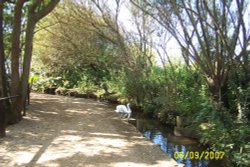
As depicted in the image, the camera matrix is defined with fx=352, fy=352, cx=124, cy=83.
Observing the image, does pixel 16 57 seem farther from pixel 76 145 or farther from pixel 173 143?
pixel 173 143

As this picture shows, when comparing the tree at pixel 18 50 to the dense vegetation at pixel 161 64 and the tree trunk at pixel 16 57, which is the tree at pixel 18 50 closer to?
the tree trunk at pixel 16 57

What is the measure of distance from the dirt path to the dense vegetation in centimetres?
167

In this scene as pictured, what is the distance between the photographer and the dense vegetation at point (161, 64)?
8.70 m

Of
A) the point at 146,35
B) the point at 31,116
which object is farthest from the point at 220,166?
the point at 146,35

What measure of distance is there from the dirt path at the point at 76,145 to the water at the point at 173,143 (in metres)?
0.65

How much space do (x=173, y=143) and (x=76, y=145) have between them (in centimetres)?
299

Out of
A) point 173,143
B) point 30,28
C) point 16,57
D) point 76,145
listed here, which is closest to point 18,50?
point 16,57

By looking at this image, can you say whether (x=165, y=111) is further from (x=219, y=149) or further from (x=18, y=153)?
(x=18, y=153)

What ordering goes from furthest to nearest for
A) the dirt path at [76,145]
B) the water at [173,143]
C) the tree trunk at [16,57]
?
the tree trunk at [16,57] → the water at [173,143] → the dirt path at [76,145]

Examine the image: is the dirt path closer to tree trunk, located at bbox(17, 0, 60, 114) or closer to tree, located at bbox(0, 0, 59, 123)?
tree, located at bbox(0, 0, 59, 123)

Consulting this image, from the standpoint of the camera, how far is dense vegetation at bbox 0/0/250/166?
8695mm

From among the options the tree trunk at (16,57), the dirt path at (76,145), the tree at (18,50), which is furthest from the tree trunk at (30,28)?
the dirt path at (76,145)

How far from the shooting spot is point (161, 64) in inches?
628

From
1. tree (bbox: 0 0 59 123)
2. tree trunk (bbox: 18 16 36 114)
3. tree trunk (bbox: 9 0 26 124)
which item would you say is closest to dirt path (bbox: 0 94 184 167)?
tree trunk (bbox: 9 0 26 124)
